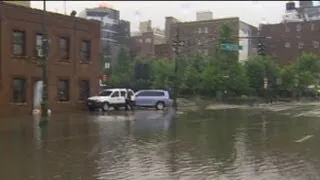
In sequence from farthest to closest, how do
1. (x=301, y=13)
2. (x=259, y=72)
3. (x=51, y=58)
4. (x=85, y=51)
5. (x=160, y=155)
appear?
(x=301, y=13) → (x=259, y=72) → (x=85, y=51) → (x=51, y=58) → (x=160, y=155)

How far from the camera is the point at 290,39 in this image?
288 ft

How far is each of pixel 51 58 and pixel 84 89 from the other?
16.6 feet

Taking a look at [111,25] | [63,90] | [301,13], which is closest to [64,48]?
[63,90]

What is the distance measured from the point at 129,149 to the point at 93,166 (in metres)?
3.79

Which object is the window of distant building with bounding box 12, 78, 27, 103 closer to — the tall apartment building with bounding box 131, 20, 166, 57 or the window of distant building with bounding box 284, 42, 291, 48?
the tall apartment building with bounding box 131, 20, 166, 57

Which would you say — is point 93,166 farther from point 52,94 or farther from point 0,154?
point 52,94

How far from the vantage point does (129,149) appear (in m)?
16.9

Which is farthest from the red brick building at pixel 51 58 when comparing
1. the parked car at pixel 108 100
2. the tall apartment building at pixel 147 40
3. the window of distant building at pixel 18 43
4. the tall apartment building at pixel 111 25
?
the tall apartment building at pixel 111 25

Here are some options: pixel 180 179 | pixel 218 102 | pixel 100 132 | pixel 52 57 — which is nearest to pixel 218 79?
pixel 218 102

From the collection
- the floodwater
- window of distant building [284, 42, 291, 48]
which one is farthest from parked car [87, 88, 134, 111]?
window of distant building [284, 42, 291, 48]

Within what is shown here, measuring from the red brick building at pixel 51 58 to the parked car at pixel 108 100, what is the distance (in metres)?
1.64

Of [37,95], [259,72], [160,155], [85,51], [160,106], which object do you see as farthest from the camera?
[259,72]

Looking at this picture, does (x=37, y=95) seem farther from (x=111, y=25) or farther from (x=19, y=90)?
(x=111, y=25)

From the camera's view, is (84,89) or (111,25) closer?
(84,89)
